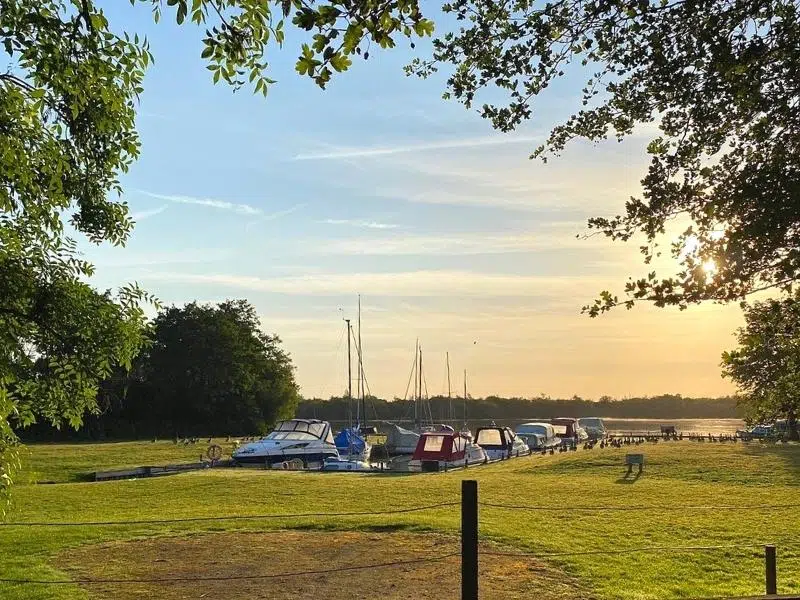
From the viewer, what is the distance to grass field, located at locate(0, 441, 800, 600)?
1023cm

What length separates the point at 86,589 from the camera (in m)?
10.0

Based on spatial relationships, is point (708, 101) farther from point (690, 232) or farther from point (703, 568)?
point (703, 568)

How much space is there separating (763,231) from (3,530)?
14.5 metres

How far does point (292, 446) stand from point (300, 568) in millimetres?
27706

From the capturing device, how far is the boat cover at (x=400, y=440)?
49.5 m

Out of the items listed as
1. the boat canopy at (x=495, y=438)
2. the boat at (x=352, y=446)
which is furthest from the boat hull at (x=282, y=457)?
the boat canopy at (x=495, y=438)

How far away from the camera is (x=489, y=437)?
45312 millimetres

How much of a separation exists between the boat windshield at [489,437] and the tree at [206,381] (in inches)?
1477

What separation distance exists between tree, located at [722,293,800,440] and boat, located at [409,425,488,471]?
25.8 meters

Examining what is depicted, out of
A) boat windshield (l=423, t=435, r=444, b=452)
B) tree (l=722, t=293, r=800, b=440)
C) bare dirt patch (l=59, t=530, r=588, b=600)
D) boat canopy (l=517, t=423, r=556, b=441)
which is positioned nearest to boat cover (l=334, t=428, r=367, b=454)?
boat windshield (l=423, t=435, r=444, b=452)

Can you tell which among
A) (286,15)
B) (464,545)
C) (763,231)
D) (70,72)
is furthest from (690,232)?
(70,72)

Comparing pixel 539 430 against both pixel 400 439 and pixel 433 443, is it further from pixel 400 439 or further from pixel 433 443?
pixel 433 443

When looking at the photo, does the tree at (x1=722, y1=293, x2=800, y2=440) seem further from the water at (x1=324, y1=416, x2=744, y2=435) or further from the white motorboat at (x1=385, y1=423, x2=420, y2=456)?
the water at (x1=324, y1=416, x2=744, y2=435)

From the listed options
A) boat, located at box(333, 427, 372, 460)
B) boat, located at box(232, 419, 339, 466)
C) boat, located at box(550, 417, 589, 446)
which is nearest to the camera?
boat, located at box(232, 419, 339, 466)
